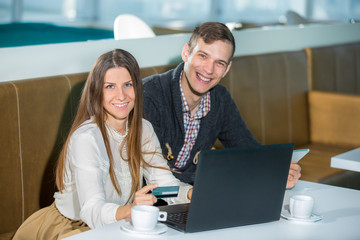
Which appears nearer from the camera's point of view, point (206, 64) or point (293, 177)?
point (293, 177)

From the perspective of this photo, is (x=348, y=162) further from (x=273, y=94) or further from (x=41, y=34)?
(x=41, y=34)

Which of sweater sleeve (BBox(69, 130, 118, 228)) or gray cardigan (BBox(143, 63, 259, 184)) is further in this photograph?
gray cardigan (BBox(143, 63, 259, 184))

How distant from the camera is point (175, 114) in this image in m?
2.32

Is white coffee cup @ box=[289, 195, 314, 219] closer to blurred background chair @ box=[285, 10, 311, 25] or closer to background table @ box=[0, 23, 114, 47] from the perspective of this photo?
background table @ box=[0, 23, 114, 47]

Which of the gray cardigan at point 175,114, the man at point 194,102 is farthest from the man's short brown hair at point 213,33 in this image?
the gray cardigan at point 175,114

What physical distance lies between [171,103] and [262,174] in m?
0.99

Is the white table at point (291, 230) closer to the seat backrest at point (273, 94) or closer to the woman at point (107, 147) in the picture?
the woman at point (107, 147)

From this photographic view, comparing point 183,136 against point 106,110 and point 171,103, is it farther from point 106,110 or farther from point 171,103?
point 106,110

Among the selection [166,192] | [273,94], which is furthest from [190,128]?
[273,94]

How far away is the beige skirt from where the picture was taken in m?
1.77

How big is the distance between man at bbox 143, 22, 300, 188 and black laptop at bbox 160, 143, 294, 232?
846mm

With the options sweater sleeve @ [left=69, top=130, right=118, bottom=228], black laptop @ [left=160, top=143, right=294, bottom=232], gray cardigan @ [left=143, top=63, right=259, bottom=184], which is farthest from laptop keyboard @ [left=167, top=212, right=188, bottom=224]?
gray cardigan @ [left=143, top=63, right=259, bottom=184]

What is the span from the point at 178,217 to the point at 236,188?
6.9 inches

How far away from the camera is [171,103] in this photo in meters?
2.32
